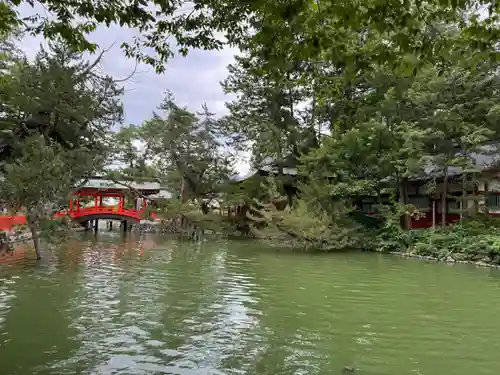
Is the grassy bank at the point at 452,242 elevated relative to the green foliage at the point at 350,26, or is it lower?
lower

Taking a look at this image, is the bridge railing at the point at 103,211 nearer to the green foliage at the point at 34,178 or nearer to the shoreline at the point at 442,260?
the shoreline at the point at 442,260

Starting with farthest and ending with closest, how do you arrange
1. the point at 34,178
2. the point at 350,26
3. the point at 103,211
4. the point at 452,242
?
the point at 103,211 < the point at 452,242 < the point at 34,178 < the point at 350,26

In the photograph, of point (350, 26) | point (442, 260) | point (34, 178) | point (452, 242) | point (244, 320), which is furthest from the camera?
point (452, 242)

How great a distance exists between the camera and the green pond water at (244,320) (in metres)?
5.02

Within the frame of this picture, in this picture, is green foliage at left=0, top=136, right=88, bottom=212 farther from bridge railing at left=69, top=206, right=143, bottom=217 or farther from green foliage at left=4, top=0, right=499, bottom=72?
bridge railing at left=69, top=206, right=143, bottom=217

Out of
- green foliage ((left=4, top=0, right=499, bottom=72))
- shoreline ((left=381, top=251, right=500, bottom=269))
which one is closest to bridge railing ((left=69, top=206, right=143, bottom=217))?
shoreline ((left=381, top=251, right=500, bottom=269))

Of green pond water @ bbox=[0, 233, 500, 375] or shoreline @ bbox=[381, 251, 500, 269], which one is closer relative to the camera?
green pond water @ bbox=[0, 233, 500, 375]

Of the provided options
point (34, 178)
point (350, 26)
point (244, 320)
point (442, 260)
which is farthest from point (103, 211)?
point (350, 26)

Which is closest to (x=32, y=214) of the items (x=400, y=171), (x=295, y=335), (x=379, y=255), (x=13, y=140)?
(x=13, y=140)

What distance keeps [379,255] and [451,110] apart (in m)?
5.90

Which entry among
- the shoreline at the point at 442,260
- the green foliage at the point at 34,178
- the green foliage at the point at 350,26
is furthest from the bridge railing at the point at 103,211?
the green foliage at the point at 350,26

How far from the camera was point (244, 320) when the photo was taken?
22.9 feet

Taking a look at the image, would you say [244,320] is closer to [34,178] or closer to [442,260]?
[34,178]

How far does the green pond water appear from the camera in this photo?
5.02 meters
